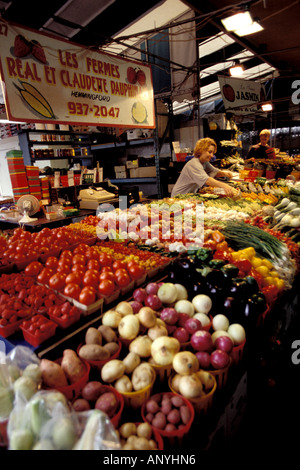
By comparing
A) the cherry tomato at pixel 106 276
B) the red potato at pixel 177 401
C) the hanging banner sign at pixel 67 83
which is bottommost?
the red potato at pixel 177 401

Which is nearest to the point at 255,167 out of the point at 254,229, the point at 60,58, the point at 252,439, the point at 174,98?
the point at 174,98

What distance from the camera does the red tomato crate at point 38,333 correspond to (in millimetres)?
1708

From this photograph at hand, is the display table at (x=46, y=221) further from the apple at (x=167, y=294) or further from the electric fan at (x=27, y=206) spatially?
the apple at (x=167, y=294)

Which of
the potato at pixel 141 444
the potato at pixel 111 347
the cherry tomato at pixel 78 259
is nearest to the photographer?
the potato at pixel 141 444

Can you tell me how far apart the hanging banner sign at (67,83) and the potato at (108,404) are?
342 centimetres

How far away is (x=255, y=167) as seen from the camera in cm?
827

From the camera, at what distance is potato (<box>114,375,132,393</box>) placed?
4.78 ft

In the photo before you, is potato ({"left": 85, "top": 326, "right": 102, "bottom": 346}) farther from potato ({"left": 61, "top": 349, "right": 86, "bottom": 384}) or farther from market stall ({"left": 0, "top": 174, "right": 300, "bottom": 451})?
potato ({"left": 61, "top": 349, "right": 86, "bottom": 384})

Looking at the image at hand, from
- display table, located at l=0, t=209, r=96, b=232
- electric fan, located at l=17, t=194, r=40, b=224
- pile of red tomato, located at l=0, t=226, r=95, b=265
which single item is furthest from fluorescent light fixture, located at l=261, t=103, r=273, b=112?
pile of red tomato, located at l=0, t=226, r=95, b=265

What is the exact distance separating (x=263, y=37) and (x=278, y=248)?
6.68 metres

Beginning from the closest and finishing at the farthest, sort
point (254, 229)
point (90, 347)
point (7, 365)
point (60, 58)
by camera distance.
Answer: point (7, 365)
point (90, 347)
point (254, 229)
point (60, 58)

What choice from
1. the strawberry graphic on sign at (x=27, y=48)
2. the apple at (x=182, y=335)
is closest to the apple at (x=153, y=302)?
the apple at (x=182, y=335)

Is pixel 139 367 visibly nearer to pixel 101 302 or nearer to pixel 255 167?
pixel 101 302

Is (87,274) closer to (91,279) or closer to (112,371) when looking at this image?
(91,279)
